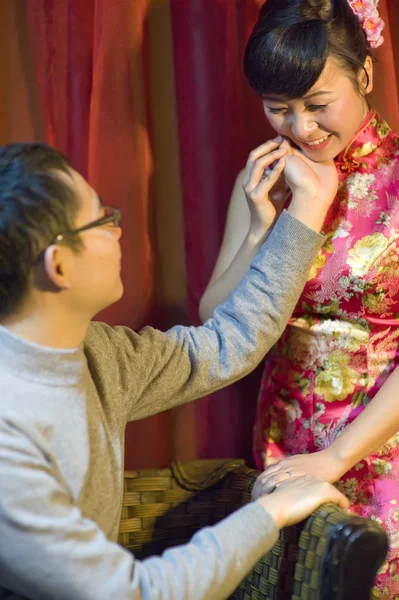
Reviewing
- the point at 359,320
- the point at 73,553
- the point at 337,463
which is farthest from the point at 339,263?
the point at 73,553

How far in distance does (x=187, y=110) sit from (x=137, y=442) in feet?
2.08

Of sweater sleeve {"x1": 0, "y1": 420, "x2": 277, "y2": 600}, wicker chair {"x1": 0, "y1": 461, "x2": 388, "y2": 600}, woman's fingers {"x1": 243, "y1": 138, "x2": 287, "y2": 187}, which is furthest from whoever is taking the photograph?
woman's fingers {"x1": 243, "y1": 138, "x2": 287, "y2": 187}

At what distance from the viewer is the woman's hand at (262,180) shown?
1233 millimetres

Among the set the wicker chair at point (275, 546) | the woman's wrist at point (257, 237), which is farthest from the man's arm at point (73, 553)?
the woman's wrist at point (257, 237)

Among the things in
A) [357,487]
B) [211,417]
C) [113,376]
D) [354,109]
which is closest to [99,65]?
[354,109]

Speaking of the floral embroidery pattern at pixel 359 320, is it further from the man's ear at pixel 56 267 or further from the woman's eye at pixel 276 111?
the man's ear at pixel 56 267

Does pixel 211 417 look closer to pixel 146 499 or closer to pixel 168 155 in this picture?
pixel 146 499

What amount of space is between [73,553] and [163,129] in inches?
33.4

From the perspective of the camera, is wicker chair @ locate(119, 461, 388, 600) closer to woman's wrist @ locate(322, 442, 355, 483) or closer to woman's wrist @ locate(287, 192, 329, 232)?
woman's wrist @ locate(322, 442, 355, 483)

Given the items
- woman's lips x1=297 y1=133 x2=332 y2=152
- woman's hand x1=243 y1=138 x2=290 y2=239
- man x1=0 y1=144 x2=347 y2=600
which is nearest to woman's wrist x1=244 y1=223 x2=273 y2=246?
woman's hand x1=243 y1=138 x2=290 y2=239

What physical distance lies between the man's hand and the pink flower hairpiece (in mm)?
719

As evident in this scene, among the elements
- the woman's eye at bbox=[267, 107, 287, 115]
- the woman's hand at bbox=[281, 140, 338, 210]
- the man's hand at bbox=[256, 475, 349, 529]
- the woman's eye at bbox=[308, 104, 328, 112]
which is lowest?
the man's hand at bbox=[256, 475, 349, 529]

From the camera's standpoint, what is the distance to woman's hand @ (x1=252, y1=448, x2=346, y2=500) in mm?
1152

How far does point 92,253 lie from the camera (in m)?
0.96
